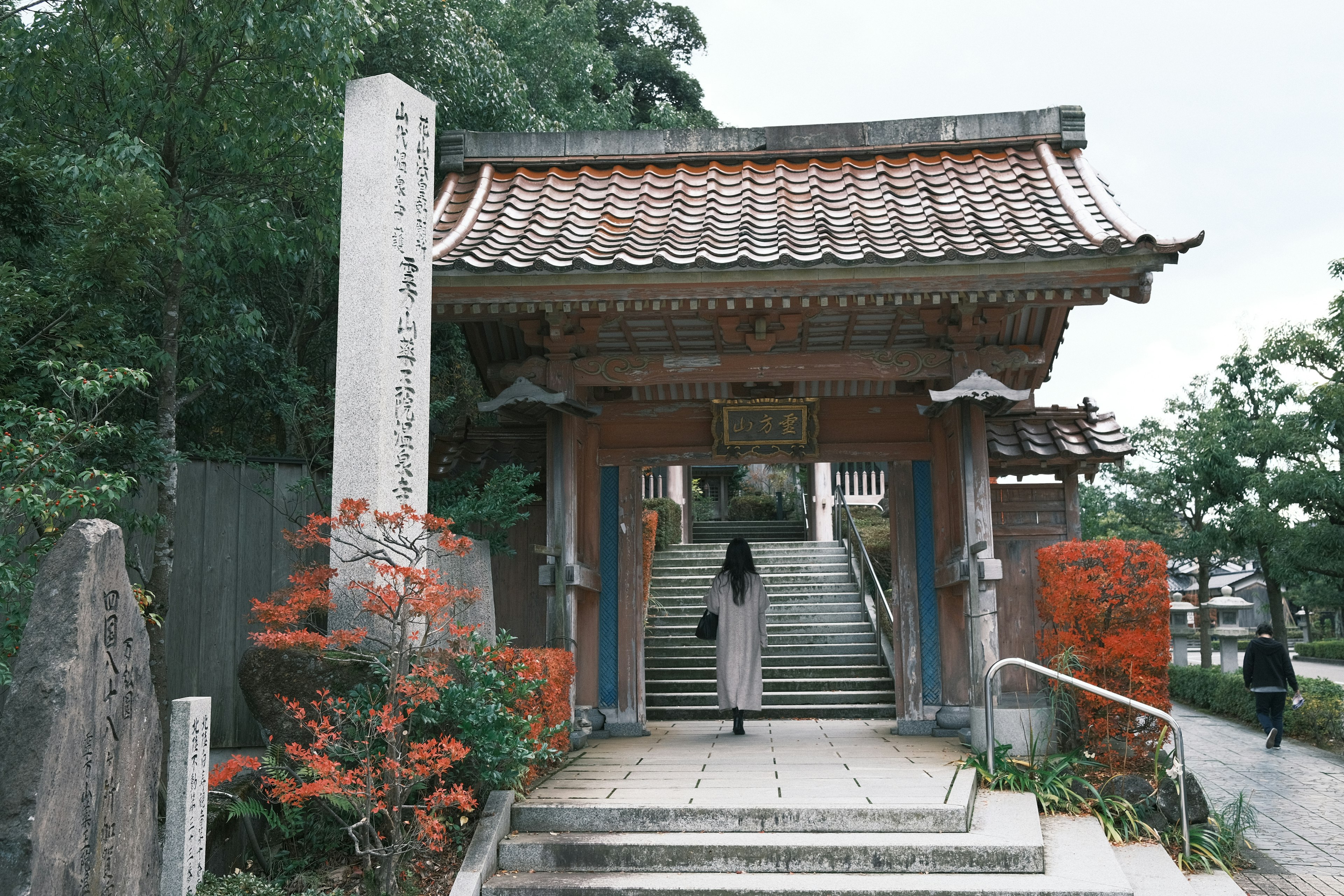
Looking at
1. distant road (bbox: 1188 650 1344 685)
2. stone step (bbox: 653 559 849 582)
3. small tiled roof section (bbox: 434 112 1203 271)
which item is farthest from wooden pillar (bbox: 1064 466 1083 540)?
distant road (bbox: 1188 650 1344 685)

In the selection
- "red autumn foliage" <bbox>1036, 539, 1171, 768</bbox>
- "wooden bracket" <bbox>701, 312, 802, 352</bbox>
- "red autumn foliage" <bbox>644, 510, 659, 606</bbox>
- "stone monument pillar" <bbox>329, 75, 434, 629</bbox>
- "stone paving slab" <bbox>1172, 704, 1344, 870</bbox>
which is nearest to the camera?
"stone monument pillar" <bbox>329, 75, 434, 629</bbox>

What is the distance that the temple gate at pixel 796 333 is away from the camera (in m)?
7.54

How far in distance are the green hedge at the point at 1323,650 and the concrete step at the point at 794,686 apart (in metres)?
26.0

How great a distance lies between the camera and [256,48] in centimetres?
781

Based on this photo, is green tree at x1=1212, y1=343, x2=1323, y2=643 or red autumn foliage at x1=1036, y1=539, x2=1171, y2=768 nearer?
red autumn foliage at x1=1036, y1=539, x2=1171, y2=768

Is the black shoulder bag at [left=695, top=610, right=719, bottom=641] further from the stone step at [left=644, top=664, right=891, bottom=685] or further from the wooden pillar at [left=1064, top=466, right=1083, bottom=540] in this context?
the stone step at [left=644, top=664, right=891, bottom=685]

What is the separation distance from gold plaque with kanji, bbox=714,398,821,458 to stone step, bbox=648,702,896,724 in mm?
3788

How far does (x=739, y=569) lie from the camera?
376 inches

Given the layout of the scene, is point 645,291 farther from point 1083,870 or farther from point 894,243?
point 1083,870

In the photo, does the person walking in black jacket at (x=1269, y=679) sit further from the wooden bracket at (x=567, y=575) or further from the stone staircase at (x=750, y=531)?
the stone staircase at (x=750, y=531)

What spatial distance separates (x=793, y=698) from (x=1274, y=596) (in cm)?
1234

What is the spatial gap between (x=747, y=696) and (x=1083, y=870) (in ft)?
14.4

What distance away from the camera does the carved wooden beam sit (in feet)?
27.9

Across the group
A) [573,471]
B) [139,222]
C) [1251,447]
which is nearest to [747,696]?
[573,471]
